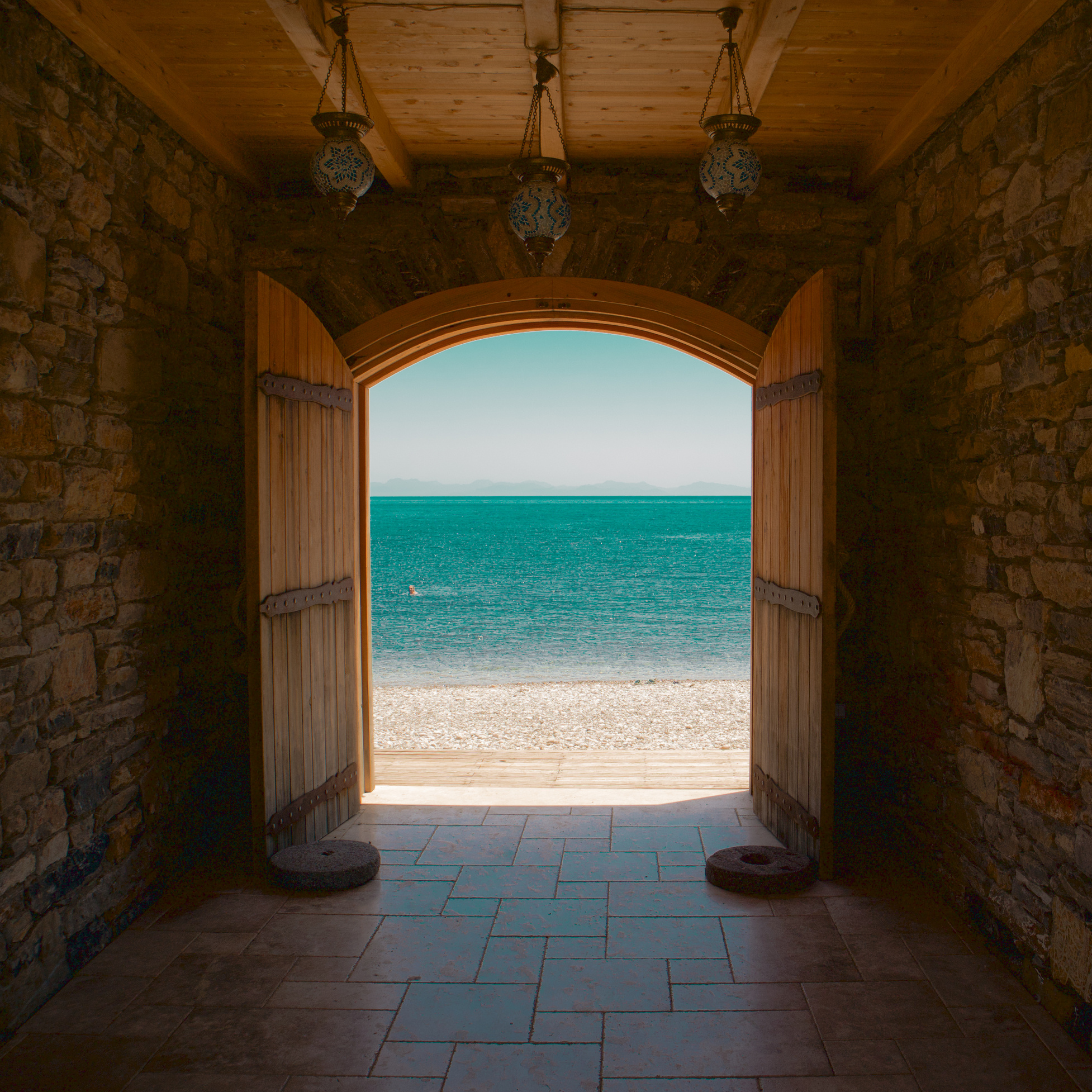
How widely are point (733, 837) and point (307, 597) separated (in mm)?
2231

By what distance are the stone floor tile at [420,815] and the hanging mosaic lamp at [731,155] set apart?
295cm

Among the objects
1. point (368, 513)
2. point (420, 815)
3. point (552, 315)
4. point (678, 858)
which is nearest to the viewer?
point (678, 858)

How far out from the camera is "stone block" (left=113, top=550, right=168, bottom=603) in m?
3.10

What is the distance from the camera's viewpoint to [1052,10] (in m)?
2.55

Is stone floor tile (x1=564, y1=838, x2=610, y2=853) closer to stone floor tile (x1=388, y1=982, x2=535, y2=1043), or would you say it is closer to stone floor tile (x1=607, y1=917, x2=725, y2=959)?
stone floor tile (x1=607, y1=917, x2=725, y2=959)

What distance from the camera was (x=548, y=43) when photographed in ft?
9.53

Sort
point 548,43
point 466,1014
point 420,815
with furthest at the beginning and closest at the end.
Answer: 1. point 420,815
2. point 548,43
3. point 466,1014

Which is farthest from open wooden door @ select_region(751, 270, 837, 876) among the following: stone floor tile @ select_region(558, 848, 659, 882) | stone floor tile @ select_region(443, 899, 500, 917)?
stone floor tile @ select_region(443, 899, 500, 917)

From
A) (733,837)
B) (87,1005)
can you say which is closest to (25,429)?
(87,1005)

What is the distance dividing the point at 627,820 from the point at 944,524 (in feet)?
6.56

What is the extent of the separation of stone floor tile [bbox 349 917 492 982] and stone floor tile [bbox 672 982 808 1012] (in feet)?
2.20

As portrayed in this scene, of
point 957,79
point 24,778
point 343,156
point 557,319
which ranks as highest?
point 957,79

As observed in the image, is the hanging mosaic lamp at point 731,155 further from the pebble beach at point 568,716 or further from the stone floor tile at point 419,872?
the pebble beach at point 568,716

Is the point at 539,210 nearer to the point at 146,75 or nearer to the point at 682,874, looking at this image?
the point at 146,75
